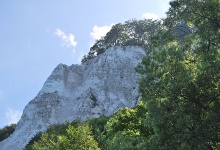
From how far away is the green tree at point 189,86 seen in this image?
16.6m

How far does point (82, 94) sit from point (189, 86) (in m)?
81.1

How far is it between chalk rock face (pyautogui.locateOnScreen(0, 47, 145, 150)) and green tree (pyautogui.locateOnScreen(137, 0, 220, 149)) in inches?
2782

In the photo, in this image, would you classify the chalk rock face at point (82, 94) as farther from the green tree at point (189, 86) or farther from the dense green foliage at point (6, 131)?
the green tree at point (189, 86)

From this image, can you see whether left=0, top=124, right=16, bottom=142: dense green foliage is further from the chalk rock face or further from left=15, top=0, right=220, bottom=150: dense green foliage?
left=15, top=0, right=220, bottom=150: dense green foliage

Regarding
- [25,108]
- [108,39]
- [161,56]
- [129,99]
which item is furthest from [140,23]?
[161,56]

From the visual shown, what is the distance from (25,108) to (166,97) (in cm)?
8267

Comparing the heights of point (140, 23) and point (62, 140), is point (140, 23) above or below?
above

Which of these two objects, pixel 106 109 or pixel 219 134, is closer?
Answer: pixel 219 134

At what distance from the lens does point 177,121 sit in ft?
54.2

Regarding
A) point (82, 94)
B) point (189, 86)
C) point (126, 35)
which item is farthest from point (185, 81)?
point (126, 35)

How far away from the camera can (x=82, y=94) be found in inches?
3824

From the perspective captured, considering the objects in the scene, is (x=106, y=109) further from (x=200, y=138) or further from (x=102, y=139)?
(x=200, y=138)

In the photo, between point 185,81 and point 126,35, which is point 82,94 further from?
point 185,81

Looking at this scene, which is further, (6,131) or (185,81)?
(6,131)
